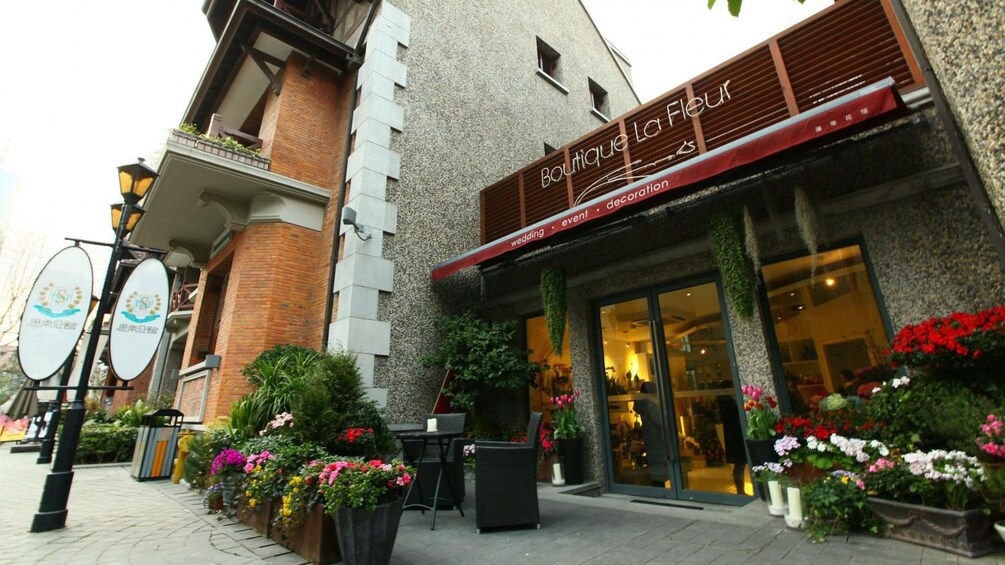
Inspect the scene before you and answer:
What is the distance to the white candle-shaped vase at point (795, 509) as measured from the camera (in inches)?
144

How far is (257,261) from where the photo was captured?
7383 millimetres

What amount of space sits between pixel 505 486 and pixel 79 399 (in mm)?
4569

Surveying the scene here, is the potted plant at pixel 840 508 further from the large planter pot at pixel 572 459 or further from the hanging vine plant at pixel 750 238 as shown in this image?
the large planter pot at pixel 572 459

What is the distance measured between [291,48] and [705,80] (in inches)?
301

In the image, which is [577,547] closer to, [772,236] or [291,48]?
[772,236]

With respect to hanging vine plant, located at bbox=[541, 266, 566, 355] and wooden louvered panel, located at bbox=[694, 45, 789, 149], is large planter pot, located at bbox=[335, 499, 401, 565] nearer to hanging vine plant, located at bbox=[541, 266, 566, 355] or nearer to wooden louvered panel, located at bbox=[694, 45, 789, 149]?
hanging vine plant, located at bbox=[541, 266, 566, 355]

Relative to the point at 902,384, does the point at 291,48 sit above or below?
above

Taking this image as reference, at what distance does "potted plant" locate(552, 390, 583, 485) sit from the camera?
6090 millimetres

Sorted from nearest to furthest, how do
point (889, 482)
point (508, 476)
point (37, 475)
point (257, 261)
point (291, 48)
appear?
point (889, 482) → point (508, 476) → point (257, 261) → point (37, 475) → point (291, 48)

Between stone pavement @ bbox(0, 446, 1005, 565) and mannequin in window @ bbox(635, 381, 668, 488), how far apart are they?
2.34 ft

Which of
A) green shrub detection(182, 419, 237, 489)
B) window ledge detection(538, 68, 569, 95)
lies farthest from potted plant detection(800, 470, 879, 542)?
window ledge detection(538, 68, 569, 95)

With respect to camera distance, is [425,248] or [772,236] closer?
[772,236]

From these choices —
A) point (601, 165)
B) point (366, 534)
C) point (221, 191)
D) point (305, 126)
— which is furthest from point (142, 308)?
point (601, 165)

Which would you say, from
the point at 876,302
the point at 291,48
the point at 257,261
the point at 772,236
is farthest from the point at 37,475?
the point at 876,302
